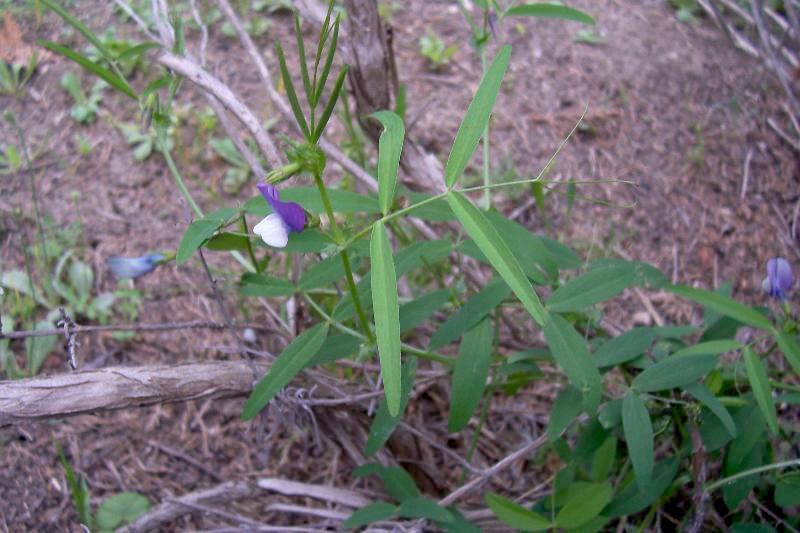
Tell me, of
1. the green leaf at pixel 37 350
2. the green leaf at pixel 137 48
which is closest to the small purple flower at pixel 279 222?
the green leaf at pixel 137 48

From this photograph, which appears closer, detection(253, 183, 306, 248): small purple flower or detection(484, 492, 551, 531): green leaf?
detection(253, 183, 306, 248): small purple flower

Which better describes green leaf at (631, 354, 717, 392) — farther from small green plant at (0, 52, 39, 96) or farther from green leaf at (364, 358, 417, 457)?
small green plant at (0, 52, 39, 96)

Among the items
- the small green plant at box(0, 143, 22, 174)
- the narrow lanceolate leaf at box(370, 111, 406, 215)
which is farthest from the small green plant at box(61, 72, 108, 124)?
the narrow lanceolate leaf at box(370, 111, 406, 215)

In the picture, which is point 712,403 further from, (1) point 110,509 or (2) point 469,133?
(1) point 110,509

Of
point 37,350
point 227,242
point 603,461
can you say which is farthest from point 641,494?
point 37,350

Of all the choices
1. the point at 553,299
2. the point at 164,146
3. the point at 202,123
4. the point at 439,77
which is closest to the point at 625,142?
the point at 439,77
